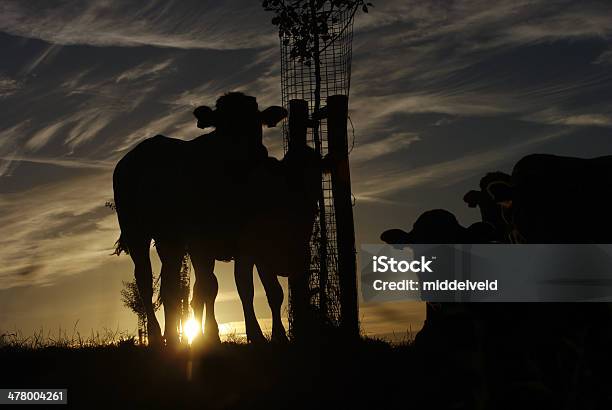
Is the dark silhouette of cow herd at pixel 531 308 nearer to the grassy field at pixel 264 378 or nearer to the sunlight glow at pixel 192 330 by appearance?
the grassy field at pixel 264 378

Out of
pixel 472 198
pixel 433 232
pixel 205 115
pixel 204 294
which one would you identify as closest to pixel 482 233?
pixel 433 232

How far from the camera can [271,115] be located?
39.1 feet

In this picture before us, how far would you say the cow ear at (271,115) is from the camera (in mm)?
11898

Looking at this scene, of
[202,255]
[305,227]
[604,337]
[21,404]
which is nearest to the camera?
[604,337]

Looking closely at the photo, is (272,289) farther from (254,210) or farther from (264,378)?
(264,378)

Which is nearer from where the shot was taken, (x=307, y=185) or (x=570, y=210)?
(x=570, y=210)

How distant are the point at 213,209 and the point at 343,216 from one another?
8.93 feet

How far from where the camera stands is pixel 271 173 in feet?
40.3

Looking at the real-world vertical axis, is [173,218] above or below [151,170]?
below

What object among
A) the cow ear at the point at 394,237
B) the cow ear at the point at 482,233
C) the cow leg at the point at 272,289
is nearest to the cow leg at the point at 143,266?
the cow leg at the point at 272,289

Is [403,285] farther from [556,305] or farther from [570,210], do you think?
[556,305]

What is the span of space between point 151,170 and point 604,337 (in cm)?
800

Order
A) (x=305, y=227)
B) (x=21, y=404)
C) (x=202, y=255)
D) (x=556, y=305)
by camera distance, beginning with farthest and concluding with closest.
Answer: (x=305, y=227)
(x=202, y=255)
(x=21, y=404)
(x=556, y=305)

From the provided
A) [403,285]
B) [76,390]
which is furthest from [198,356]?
[403,285]
